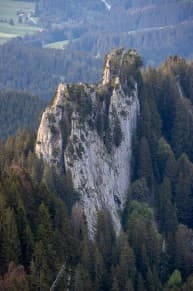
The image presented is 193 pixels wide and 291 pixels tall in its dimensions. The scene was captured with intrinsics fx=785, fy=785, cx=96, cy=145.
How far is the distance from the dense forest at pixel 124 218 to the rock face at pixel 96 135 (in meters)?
1.69

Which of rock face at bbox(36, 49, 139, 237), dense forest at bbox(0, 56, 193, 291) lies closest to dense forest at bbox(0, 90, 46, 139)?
dense forest at bbox(0, 56, 193, 291)

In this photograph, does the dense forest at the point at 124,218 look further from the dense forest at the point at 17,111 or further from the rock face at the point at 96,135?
the dense forest at the point at 17,111

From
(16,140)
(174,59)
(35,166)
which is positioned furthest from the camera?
(174,59)

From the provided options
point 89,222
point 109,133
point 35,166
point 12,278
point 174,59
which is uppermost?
point 174,59

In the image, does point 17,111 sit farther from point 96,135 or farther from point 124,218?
point 124,218

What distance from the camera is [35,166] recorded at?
84.4 meters

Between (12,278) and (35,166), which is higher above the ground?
(35,166)

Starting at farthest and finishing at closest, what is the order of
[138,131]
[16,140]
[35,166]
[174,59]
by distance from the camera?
[174,59]
[138,131]
[16,140]
[35,166]

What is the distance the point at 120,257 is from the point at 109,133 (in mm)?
21056

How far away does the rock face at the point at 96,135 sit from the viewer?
86500 mm

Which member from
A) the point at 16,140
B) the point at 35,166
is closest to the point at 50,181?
the point at 35,166

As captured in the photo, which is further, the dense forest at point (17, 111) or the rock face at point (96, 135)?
the dense forest at point (17, 111)

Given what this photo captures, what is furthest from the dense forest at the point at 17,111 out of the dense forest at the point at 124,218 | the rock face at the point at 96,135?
the rock face at the point at 96,135

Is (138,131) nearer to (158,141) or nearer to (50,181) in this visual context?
(158,141)
